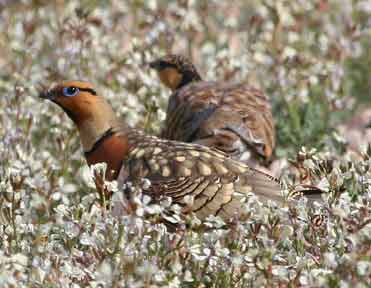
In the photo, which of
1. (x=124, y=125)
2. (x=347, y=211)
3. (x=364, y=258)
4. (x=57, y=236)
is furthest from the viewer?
(x=124, y=125)

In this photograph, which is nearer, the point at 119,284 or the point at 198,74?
the point at 119,284

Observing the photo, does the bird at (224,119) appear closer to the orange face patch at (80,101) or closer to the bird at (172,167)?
the bird at (172,167)

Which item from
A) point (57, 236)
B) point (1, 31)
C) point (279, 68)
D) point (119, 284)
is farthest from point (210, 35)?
point (119, 284)

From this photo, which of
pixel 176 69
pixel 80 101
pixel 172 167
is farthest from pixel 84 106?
pixel 176 69

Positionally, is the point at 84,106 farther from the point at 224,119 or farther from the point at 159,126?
the point at 159,126

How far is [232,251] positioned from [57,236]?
0.98m

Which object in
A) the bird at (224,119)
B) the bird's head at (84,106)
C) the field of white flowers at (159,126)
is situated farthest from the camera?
the bird at (224,119)

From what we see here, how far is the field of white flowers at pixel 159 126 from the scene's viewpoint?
15.8ft

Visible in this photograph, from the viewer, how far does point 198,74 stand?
9047 millimetres

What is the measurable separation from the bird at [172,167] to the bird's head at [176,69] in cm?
206

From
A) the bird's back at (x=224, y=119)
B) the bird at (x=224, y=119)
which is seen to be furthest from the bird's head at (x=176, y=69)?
the bird's back at (x=224, y=119)

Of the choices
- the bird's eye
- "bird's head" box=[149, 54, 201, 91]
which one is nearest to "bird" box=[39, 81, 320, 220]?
the bird's eye

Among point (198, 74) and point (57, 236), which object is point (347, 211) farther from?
point (198, 74)

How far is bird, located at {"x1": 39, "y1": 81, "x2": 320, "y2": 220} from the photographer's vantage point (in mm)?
6059
